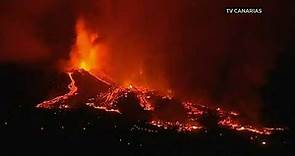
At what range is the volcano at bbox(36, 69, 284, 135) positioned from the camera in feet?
86.7

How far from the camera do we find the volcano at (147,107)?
2642 centimetres

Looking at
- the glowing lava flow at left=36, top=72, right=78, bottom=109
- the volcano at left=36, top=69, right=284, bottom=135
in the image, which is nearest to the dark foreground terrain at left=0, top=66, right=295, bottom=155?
the volcano at left=36, top=69, right=284, bottom=135

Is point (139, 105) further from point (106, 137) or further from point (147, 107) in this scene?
point (106, 137)

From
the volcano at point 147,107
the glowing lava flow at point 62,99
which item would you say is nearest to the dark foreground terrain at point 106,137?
the volcano at point 147,107

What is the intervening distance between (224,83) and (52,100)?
43.1 feet

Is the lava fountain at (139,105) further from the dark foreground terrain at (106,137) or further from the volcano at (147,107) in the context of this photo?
the dark foreground terrain at (106,137)

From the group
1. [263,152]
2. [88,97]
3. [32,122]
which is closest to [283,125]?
[263,152]

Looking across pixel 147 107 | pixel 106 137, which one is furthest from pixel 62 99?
pixel 106 137

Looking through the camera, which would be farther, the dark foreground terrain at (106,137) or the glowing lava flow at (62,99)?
the glowing lava flow at (62,99)

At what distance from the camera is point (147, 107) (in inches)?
1104

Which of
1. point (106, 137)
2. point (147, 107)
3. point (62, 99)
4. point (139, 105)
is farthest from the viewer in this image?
point (62, 99)

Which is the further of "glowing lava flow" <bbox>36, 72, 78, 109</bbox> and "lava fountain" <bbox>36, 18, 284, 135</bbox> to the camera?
"glowing lava flow" <bbox>36, 72, 78, 109</bbox>

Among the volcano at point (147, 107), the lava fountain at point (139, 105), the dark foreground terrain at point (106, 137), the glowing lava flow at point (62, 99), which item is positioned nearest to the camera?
the dark foreground terrain at point (106, 137)

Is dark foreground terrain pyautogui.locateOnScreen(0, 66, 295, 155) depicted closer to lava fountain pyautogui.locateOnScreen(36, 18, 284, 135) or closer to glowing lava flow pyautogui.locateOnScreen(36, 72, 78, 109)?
lava fountain pyautogui.locateOnScreen(36, 18, 284, 135)
